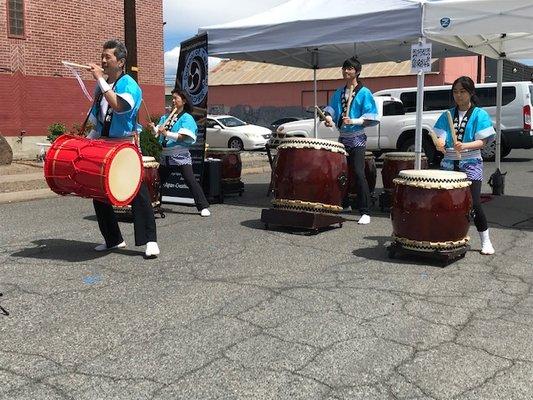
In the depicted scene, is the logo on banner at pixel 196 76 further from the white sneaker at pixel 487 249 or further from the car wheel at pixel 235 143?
the car wheel at pixel 235 143

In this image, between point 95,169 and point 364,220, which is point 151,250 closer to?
point 95,169

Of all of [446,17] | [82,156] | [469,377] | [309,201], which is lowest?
[469,377]

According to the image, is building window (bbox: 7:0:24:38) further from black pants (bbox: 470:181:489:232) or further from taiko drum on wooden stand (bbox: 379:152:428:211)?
black pants (bbox: 470:181:489:232)

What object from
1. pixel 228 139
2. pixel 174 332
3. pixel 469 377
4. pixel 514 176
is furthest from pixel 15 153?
pixel 469 377

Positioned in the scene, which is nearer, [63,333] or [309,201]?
[63,333]

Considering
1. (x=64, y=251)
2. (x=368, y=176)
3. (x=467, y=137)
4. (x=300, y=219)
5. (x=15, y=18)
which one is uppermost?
(x=15, y=18)

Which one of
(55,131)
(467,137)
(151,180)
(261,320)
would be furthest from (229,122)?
(261,320)

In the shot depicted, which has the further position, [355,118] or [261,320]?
[355,118]

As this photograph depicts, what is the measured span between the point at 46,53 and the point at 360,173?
11.4 m

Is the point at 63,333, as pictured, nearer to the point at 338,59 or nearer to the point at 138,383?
the point at 138,383

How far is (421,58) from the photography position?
6500 millimetres

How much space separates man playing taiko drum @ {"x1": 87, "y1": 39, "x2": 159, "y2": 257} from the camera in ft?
16.3

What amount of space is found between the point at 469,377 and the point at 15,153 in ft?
47.0

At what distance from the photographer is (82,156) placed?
4957mm
